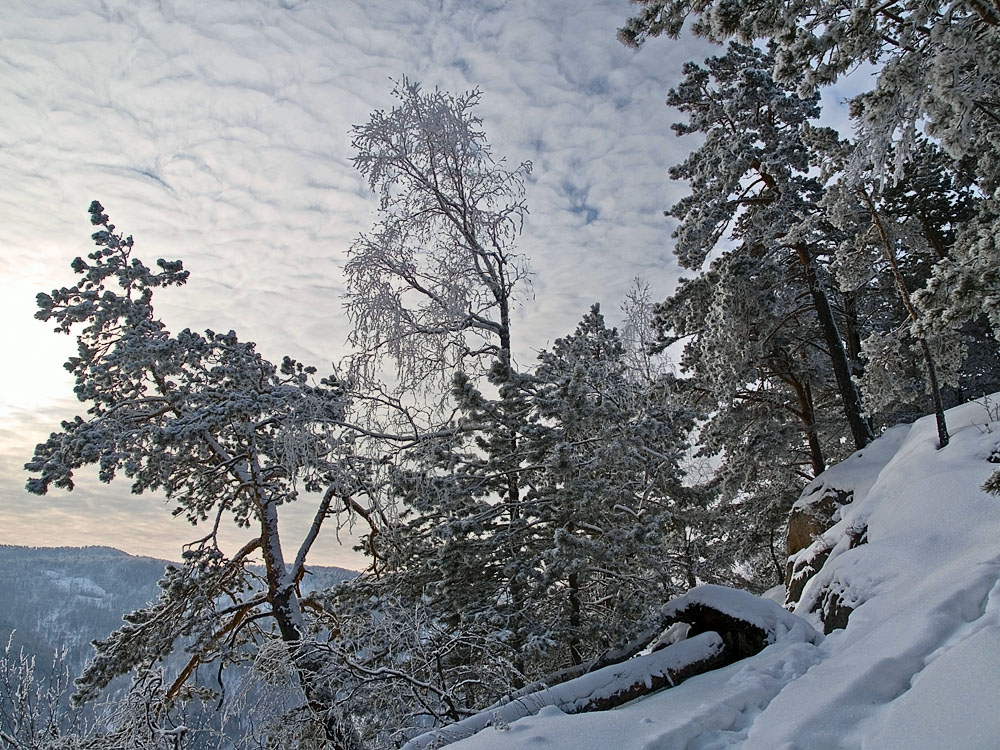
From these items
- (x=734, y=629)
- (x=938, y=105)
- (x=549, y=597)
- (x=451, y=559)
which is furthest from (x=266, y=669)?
(x=938, y=105)

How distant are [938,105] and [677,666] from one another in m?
6.76

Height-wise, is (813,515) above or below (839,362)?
below

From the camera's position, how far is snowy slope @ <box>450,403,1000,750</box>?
10.9 ft

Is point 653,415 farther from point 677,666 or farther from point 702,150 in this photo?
point 702,150

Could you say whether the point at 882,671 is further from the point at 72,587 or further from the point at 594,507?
the point at 72,587

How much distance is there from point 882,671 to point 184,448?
1343 centimetres

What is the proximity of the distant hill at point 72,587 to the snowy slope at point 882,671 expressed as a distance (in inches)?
5751

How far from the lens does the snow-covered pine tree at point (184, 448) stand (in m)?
11.5

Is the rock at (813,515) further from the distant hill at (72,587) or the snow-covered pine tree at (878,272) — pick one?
the distant hill at (72,587)

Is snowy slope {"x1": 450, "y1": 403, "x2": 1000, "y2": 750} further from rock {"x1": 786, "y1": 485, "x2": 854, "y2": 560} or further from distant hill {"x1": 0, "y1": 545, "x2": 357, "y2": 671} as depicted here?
distant hill {"x1": 0, "y1": 545, "x2": 357, "y2": 671}

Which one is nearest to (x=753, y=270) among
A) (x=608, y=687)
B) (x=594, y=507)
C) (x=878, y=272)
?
(x=878, y=272)

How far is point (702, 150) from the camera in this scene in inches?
625

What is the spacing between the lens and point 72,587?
583 ft

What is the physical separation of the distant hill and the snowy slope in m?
146
